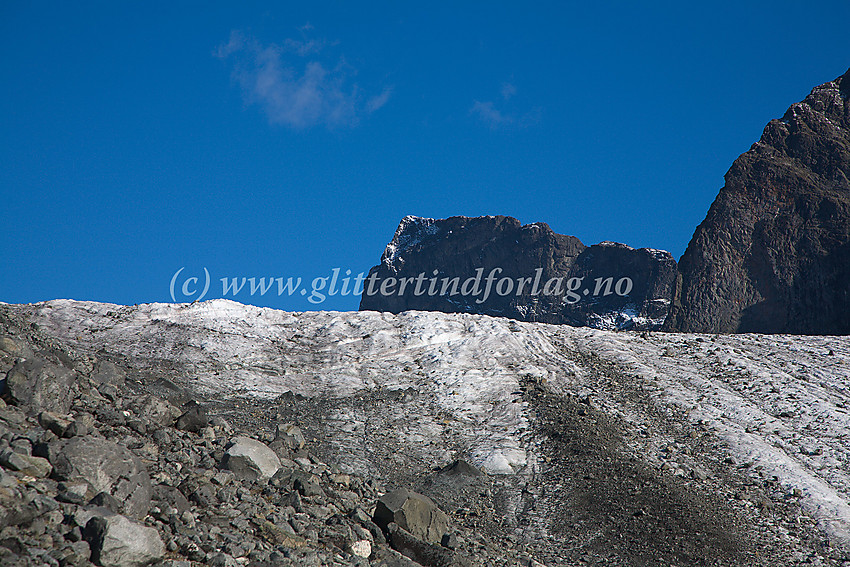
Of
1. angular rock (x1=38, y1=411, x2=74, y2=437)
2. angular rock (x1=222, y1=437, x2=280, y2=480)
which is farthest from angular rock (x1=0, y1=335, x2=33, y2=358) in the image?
angular rock (x1=222, y1=437, x2=280, y2=480)

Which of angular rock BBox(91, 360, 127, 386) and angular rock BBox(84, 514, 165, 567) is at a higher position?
angular rock BBox(91, 360, 127, 386)

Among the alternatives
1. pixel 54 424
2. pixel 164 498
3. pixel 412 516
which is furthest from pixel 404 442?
pixel 54 424

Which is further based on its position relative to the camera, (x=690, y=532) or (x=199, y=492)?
(x=690, y=532)

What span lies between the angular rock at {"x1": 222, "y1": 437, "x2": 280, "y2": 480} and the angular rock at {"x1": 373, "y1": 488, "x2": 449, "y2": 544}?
6.99 feet

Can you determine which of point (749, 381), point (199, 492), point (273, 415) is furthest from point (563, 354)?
point (199, 492)

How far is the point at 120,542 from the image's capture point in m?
7.39

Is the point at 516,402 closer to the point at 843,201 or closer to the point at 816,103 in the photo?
the point at 843,201

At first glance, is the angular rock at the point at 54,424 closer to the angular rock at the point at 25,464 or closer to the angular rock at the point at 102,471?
the angular rock at the point at 102,471

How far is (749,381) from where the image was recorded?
90.8 ft

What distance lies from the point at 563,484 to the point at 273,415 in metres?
10.7

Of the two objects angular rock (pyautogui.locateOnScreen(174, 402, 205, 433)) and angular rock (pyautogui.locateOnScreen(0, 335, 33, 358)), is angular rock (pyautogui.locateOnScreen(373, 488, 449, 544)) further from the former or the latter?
angular rock (pyautogui.locateOnScreen(0, 335, 33, 358))

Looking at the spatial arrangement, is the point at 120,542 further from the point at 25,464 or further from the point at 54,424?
the point at 54,424

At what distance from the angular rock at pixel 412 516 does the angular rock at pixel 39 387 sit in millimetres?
5787

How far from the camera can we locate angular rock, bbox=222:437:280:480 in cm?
1106
